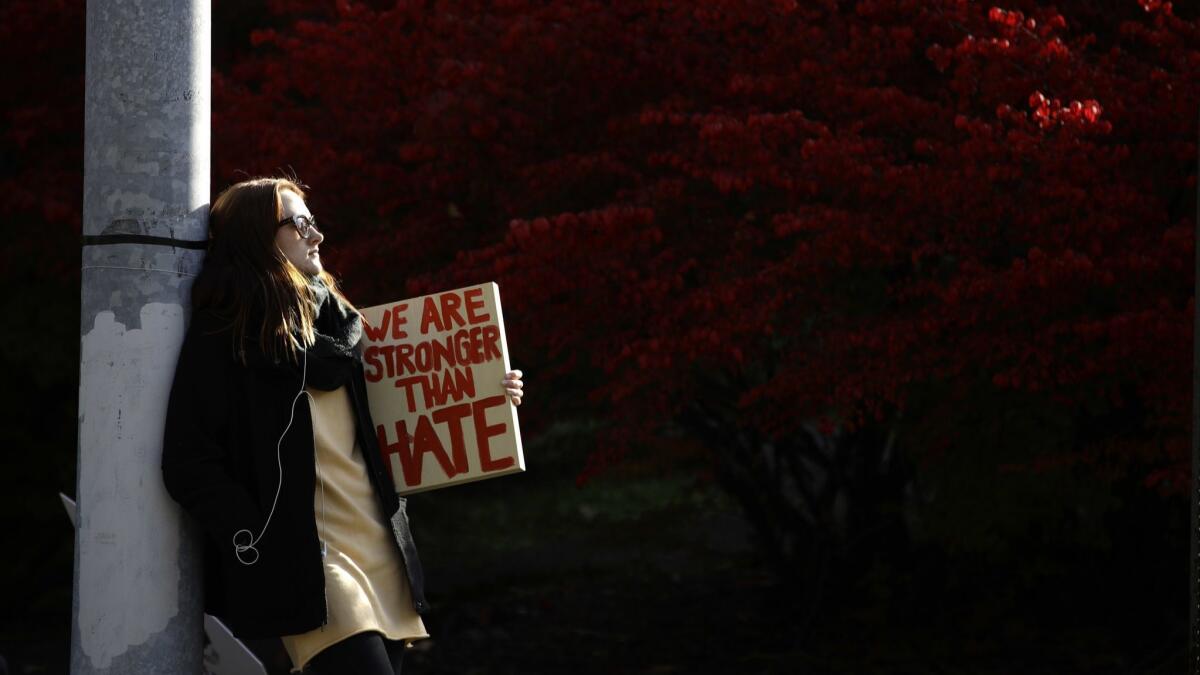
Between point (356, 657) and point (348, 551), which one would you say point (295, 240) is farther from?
point (356, 657)

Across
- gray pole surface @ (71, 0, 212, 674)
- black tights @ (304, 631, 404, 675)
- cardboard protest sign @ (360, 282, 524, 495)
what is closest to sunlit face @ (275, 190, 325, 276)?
cardboard protest sign @ (360, 282, 524, 495)

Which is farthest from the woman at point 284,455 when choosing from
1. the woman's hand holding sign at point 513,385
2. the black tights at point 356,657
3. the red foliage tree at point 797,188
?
the red foliage tree at point 797,188

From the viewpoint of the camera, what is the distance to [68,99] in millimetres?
7539

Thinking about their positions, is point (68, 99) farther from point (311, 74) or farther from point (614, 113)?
point (614, 113)

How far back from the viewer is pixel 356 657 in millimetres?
2998

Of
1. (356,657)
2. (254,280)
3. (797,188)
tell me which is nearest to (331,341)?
(254,280)

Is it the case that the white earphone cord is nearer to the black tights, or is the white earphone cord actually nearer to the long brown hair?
the long brown hair

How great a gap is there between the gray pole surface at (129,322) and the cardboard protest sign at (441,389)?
0.55 m

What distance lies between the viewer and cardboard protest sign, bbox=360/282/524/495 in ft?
10.4

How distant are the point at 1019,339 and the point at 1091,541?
239 cm

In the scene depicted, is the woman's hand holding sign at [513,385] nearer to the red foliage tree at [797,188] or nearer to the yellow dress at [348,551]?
the yellow dress at [348,551]

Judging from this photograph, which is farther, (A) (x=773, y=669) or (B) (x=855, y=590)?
(B) (x=855, y=590)

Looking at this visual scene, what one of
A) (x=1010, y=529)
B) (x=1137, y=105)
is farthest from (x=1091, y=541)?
(x=1137, y=105)

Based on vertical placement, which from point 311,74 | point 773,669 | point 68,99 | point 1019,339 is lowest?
point 773,669
